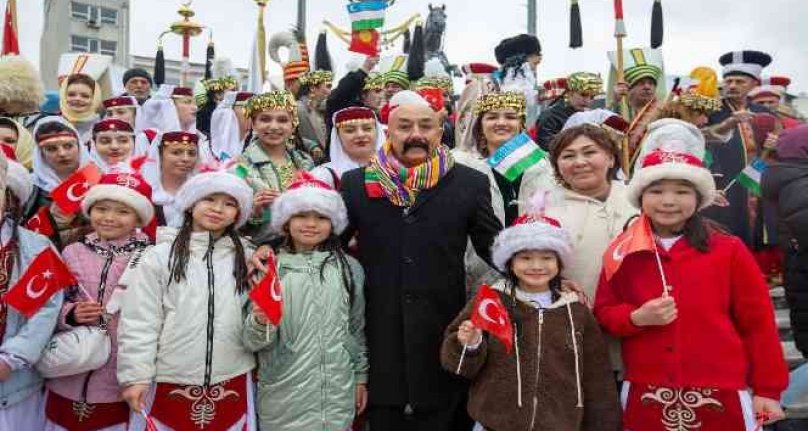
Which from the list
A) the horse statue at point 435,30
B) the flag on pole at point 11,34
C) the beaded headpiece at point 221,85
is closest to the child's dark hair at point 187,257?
the flag on pole at point 11,34

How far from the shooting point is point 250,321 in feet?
11.4

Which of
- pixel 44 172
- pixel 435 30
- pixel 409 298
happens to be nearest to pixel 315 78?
pixel 44 172

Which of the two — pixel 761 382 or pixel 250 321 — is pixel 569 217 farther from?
pixel 250 321

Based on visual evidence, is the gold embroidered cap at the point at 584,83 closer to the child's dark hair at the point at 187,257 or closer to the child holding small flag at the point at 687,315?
the child holding small flag at the point at 687,315

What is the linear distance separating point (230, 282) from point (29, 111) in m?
3.38

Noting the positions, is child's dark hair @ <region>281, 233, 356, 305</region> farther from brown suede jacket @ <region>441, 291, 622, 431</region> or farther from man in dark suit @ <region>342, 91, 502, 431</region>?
brown suede jacket @ <region>441, 291, 622, 431</region>

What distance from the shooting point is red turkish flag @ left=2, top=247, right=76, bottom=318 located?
3387 millimetres

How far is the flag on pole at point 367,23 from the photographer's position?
6.43 metres

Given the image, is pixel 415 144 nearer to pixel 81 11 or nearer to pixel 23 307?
pixel 23 307

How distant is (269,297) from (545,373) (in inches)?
50.6

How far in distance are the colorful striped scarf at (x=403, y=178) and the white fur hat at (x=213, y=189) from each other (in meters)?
0.66

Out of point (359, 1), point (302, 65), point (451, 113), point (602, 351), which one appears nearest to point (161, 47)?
point (302, 65)

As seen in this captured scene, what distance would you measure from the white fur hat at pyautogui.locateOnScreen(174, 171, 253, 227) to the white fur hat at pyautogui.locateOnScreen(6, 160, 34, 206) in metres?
0.77

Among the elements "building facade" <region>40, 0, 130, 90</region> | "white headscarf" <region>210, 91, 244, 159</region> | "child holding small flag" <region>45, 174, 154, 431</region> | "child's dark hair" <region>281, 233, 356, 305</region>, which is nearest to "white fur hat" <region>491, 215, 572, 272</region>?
"child's dark hair" <region>281, 233, 356, 305</region>
